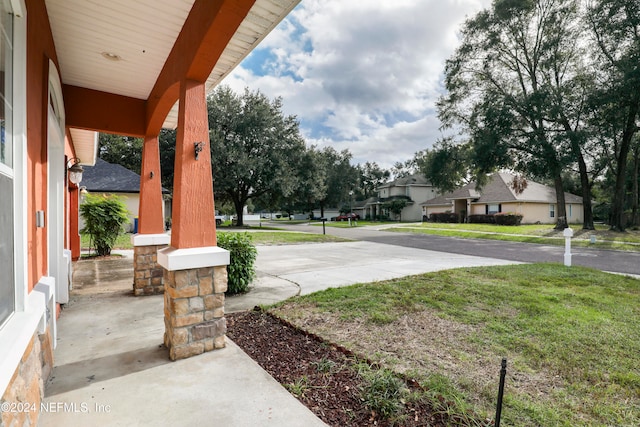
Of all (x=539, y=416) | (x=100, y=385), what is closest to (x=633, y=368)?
(x=539, y=416)

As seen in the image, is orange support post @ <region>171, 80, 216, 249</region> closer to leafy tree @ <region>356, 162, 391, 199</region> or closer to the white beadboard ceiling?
the white beadboard ceiling

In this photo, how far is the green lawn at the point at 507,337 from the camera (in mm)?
2229

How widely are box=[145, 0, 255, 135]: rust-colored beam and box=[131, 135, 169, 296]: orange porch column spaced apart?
165cm

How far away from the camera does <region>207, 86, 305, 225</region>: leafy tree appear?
2250 centimetres

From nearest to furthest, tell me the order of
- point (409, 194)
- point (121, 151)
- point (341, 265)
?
point (341, 265)
point (121, 151)
point (409, 194)

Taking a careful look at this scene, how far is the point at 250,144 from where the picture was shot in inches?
Answer: 951

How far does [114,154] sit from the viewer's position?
28625mm

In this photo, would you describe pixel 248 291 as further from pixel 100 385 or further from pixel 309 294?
pixel 100 385

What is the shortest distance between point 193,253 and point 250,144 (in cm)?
2254

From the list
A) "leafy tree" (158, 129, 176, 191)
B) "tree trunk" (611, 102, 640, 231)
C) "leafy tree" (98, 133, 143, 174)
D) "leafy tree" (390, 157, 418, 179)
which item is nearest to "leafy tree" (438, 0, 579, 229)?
"tree trunk" (611, 102, 640, 231)

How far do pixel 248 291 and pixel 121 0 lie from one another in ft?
13.3

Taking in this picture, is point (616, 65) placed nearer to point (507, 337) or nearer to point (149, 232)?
point (507, 337)

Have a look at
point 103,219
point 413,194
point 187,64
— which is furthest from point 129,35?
point 413,194

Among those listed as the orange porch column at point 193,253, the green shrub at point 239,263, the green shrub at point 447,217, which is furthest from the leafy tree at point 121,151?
the orange porch column at point 193,253
